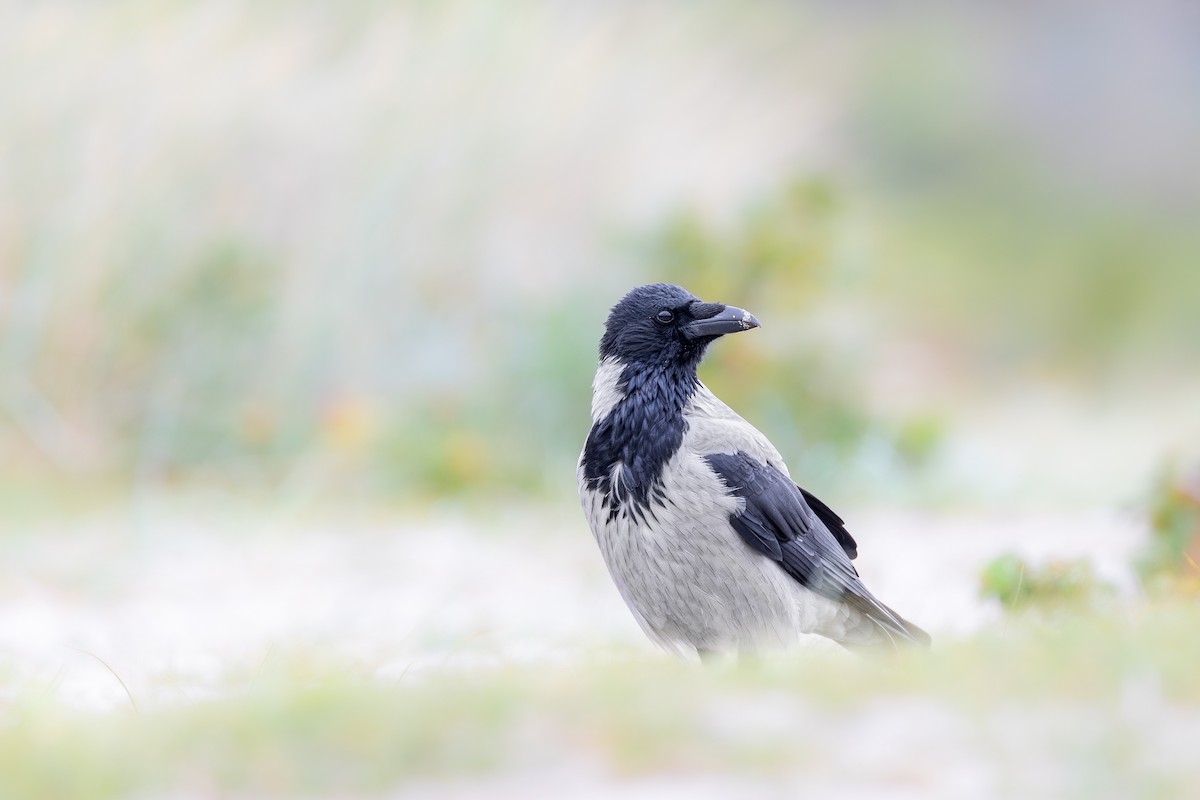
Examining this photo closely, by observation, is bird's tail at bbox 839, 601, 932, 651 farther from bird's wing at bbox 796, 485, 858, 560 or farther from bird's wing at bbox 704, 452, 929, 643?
bird's wing at bbox 796, 485, 858, 560

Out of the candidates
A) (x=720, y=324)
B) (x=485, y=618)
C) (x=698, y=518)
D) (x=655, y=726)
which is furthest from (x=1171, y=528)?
(x=655, y=726)

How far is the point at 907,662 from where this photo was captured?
9.28 ft

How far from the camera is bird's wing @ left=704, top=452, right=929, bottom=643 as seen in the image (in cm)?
337

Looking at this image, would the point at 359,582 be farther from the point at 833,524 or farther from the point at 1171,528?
the point at 1171,528

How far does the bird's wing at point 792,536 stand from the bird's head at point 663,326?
0.36 meters

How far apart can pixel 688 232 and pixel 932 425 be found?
1760mm

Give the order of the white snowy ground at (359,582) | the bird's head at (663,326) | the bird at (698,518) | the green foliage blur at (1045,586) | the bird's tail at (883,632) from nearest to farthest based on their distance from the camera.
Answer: the bird at (698,518), the bird's tail at (883,632), the bird's head at (663,326), the green foliage blur at (1045,586), the white snowy ground at (359,582)

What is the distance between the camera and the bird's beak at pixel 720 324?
3553mm

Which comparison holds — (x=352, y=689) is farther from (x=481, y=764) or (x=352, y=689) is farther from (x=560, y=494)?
(x=560, y=494)

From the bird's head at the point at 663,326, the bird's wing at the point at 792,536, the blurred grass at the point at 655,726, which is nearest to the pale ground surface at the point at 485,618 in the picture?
the blurred grass at the point at 655,726

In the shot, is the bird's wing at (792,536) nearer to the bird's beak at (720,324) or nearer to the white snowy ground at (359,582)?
the bird's beak at (720,324)

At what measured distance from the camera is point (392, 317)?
26.3 feet

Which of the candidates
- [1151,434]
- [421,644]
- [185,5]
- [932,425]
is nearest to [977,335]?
[1151,434]

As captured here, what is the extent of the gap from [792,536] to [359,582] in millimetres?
2963
